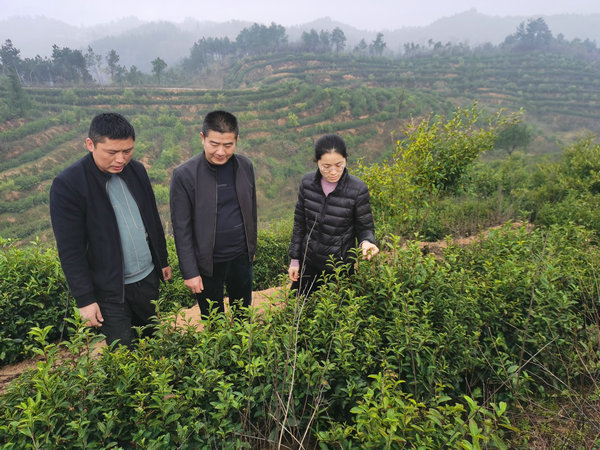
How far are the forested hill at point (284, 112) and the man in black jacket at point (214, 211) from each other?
71.4 ft

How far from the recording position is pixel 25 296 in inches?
131

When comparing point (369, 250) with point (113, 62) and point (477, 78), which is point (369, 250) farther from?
point (477, 78)

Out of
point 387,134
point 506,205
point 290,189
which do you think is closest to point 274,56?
point 387,134

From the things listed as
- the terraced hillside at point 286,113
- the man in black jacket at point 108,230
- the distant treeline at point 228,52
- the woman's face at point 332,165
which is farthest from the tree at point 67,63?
the woman's face at point 332,165

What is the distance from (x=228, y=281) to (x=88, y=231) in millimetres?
1291

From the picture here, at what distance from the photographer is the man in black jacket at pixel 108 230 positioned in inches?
81.8

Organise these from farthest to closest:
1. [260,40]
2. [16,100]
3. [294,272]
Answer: [260,40] → [16,100] → [294,272]

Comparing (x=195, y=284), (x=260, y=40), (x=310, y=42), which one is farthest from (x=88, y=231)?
(x=260, y=40)

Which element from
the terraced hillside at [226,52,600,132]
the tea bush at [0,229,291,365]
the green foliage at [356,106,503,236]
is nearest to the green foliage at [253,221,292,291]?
the green foliage at [356,106,503,236]

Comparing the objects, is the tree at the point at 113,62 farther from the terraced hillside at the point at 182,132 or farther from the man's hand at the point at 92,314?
the man's hand at the point at 92,314

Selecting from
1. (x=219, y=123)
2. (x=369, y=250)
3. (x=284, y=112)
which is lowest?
(x=369, y=250)

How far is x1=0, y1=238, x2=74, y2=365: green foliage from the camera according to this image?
325cm

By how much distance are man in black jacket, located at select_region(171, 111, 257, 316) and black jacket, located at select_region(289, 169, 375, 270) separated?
580mm

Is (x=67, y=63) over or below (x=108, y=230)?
over
